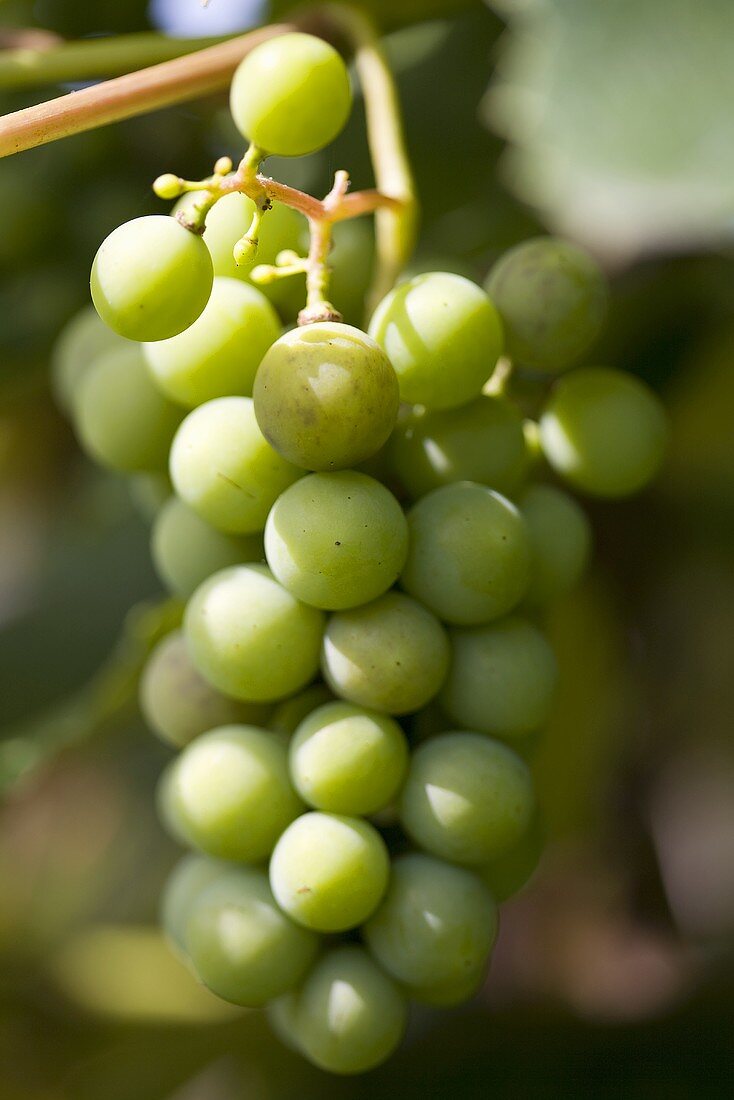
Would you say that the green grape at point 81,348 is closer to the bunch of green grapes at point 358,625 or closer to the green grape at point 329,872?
the bunch of green grapes at point 358,625

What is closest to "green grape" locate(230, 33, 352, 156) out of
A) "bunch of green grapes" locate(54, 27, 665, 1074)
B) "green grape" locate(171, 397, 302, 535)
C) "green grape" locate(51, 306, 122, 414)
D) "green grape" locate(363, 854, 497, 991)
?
"bunch of green grapes" locate(54, 27, 665, 1074)

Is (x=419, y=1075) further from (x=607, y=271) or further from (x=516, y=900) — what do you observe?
(x=607, y=271)

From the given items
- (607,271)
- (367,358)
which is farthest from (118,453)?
(607,271)

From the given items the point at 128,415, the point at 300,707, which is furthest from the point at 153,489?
the point at 300,707

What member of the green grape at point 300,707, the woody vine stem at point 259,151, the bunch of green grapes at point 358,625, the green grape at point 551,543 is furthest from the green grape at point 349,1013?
the woody vine stem at point 259,151

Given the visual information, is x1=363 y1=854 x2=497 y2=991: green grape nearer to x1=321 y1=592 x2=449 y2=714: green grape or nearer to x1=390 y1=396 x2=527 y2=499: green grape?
x1=321 y1=592 x2=449 y2=714: green grape

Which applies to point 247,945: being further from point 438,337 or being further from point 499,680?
point 438,337
